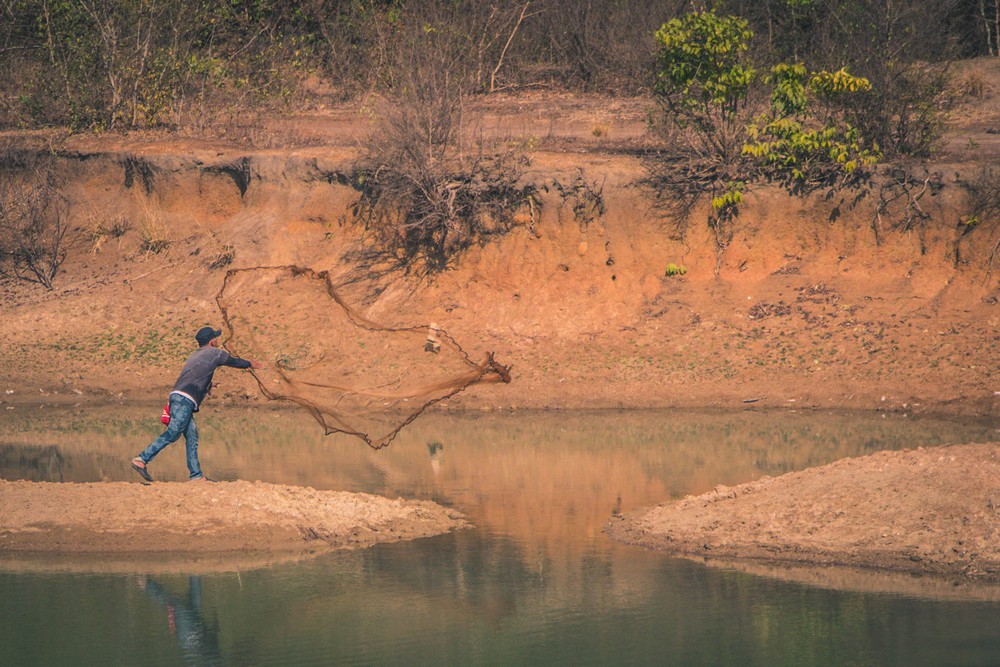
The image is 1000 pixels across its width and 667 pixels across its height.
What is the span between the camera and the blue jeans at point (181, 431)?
1546 cm

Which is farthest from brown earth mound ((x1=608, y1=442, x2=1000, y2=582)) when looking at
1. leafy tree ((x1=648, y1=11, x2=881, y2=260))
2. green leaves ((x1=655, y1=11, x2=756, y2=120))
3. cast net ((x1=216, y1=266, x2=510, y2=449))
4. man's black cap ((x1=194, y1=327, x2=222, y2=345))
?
green leaves ((x1=655, y1=11, x2=756, y2=120))

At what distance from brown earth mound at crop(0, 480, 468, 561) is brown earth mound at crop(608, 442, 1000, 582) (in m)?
→ 2.78

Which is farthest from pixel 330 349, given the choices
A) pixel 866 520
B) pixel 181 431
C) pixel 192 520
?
pixel 866 520

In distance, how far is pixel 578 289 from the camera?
2636 centimetres

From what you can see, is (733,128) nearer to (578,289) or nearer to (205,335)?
(578,289)

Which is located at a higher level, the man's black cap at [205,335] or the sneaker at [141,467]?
the man's black cap at [205,335]

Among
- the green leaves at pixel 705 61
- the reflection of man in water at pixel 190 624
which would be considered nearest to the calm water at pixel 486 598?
the reflection of man in water at pixel 190 624

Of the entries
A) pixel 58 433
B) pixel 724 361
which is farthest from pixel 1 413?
pixel 724 361

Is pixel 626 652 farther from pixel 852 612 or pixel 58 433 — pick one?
pixel 58 433

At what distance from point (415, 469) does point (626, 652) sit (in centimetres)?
767

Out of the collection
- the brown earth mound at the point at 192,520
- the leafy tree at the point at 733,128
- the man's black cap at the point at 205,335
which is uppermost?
the leafy tree at the point at 733,128

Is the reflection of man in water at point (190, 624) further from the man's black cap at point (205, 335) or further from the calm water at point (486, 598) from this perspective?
the man's black cap at point (205, 335)

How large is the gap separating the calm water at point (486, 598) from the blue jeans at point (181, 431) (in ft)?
6.15

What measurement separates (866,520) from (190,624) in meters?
6.70
